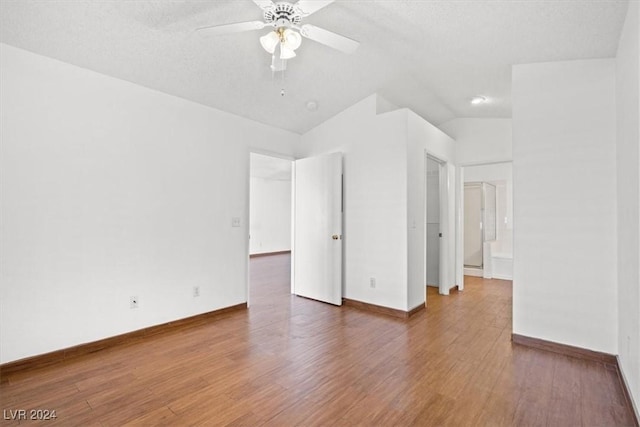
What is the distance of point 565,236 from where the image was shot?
2.75 m

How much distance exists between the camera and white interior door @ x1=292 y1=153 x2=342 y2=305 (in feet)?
13.5

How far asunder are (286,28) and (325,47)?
921mm

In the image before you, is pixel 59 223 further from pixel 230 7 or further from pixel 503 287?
pixel 503 287

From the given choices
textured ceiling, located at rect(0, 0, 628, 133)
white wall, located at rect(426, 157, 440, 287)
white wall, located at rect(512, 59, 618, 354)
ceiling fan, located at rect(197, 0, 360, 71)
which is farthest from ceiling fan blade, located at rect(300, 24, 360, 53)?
white wall, located at rect(426, 157, 440, 287)

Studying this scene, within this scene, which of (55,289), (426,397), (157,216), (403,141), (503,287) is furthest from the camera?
(503,287)

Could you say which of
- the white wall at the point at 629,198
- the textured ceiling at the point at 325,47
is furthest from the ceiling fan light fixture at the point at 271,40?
the white wall at the point at 629,198

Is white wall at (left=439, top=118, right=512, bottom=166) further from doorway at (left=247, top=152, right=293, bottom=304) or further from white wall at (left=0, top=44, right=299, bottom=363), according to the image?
doorway at (left=247, top=152, right=293, bottom=304)

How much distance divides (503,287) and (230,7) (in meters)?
5.47

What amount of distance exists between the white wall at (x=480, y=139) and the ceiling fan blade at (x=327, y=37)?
3441 mm

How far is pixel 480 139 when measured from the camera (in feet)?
15.9

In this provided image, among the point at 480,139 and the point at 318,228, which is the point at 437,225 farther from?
the point at 318,228

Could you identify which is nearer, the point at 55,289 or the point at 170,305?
the point at 55,289

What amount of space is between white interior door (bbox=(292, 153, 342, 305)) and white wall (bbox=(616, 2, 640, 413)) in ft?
8.72

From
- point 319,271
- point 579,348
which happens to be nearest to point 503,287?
point 579,348
